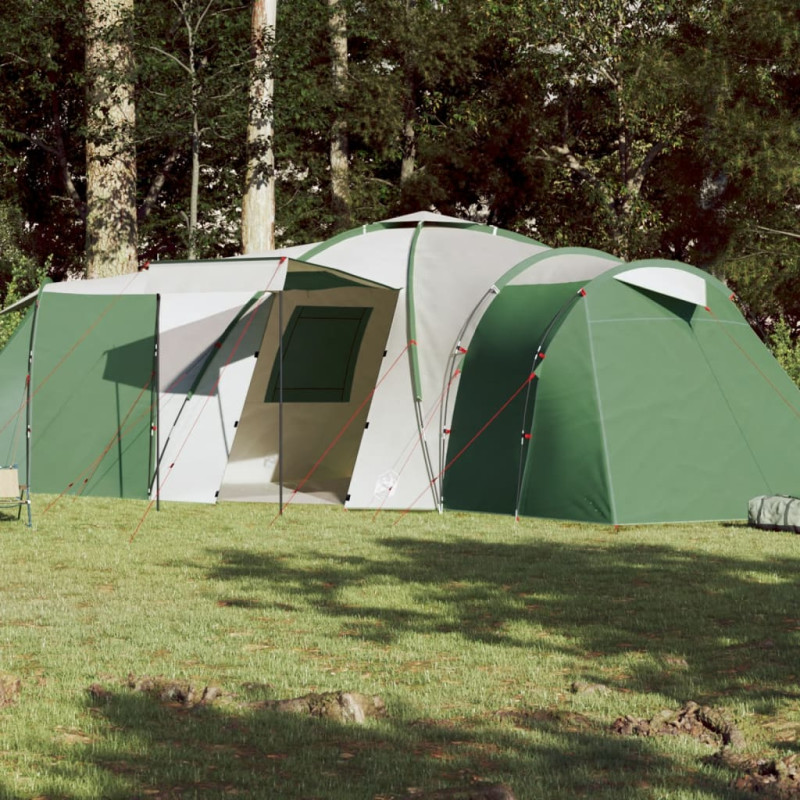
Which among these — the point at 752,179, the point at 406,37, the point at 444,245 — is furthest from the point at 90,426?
the point at 406,37

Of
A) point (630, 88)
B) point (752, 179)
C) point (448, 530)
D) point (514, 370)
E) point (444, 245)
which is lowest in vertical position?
point (448, 530)

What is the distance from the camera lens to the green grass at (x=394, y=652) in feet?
14.4

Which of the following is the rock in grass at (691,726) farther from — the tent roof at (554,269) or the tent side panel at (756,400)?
the tent roof at (554,269)

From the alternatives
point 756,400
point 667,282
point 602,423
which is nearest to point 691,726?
point 602,423

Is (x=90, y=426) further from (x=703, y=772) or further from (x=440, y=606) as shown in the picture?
(x=703, y=772)

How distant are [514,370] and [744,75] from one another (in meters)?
12.3

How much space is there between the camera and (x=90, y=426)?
12.7 meters

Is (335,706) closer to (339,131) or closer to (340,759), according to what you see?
(340,759)

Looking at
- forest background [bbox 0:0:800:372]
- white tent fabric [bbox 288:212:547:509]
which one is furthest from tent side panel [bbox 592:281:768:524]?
forest background [bbox 0:0:800:372]

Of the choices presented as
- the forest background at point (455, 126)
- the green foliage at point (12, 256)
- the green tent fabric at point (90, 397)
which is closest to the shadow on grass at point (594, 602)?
the green tent fabric at point (90, 397)

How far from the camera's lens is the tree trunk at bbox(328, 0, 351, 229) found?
25384 mm

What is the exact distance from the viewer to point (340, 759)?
4508mm

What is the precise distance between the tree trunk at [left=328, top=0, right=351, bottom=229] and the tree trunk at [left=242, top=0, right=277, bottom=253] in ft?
22.5

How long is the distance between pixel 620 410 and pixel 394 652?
5.20 metres
